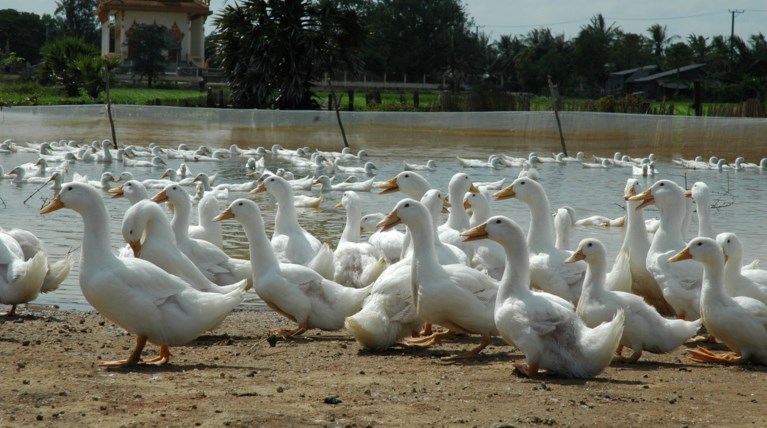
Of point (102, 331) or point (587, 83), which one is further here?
point (587, 83)

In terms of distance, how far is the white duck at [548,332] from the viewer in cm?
566

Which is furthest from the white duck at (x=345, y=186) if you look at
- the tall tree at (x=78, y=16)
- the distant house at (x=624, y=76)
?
the tall tree at (x=78, y=16)

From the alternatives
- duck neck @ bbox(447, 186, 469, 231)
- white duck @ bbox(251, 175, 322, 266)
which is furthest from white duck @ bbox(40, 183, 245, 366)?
duck neck @ bbox(447, 186, 469, 231)

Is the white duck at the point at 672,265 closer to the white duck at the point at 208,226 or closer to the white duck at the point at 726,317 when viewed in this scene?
the white duck at the point at 726,317

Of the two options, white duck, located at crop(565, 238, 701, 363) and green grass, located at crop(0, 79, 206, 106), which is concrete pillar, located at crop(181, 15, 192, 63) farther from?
white duck, located at crop(565, 238, 701, 363)

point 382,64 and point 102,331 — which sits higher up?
point 382,64

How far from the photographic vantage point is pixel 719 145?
1228 inches

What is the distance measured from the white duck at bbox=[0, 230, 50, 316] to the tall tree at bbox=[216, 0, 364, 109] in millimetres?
30372

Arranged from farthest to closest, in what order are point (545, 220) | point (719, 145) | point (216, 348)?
1. point (719, 145)
2. point (545, 220)
3. point (216, 348)

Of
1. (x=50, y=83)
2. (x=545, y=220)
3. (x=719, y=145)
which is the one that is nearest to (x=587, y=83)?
(x=50, y=83)

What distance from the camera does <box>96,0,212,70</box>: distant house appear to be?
217 ft

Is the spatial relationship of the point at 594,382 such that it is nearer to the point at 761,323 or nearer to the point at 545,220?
the point at 761,323

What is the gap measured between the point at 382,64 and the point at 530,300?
72.2 meters

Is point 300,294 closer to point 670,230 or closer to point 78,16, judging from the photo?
point 670,230
